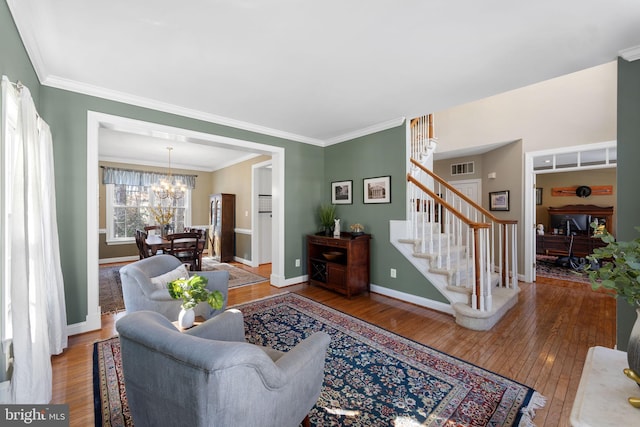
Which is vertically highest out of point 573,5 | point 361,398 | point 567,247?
point 573,5

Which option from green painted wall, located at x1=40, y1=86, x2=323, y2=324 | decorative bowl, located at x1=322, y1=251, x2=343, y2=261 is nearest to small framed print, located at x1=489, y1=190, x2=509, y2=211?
decorative bowl, located at x1=322, y1=251, x2=343, y2=261

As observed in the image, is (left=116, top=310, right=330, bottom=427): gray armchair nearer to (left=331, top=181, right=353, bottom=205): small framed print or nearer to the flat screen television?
(left=331, top=181, right=353, bottom=205): small framed print

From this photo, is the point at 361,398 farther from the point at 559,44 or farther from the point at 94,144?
the point at 94,144

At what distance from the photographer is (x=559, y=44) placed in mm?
1993

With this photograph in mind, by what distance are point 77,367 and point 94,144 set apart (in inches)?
83.0

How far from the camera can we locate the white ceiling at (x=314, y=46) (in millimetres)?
1661

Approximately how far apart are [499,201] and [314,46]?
16.5 feet

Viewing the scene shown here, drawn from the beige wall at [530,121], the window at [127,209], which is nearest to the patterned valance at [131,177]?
Result: the window at [127,209]

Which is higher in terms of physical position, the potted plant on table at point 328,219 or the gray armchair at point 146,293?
the potted plant on table at point 328,219

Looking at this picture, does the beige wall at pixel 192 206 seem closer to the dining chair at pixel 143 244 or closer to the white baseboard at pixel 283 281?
the dining chair at pixel 143 244

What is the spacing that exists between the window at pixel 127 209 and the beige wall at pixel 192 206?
0.11m

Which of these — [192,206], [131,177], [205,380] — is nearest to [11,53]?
[205,380]

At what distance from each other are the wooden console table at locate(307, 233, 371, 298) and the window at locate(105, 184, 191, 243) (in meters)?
4.67

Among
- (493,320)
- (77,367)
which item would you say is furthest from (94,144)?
(493,320)
